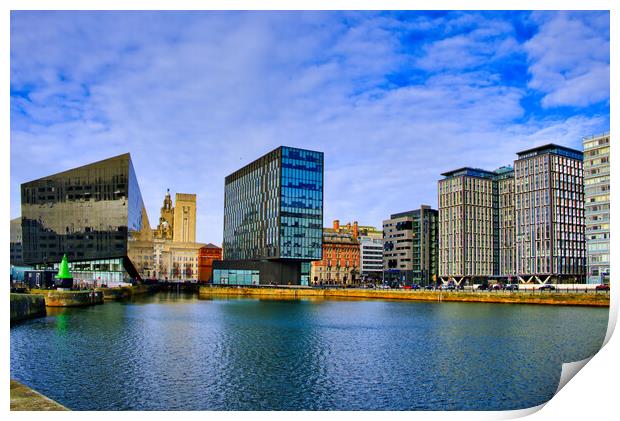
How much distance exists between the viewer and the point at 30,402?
76.7 feet

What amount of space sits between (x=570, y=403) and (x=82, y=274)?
11134cm

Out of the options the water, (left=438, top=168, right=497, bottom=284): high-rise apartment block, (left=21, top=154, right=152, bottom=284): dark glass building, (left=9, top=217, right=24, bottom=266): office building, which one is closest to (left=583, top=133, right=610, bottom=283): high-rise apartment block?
(left=438, top=168, right=497, bottom=284): high-rise apartment block

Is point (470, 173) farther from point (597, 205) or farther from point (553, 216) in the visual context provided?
point (597, 205)

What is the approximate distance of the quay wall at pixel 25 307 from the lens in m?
57.5

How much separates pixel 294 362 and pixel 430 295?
286ft

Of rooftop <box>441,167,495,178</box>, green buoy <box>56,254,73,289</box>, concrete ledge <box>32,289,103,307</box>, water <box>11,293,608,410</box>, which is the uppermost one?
rooftop <box>441,167,495,178</box>

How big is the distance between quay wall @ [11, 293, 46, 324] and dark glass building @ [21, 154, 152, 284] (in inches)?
1959

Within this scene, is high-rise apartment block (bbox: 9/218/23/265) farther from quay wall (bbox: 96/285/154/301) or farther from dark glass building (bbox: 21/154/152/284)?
quay wall (bbox: 96/285/154/301)

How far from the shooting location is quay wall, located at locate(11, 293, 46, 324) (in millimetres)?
57531

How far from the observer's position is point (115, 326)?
190 feet

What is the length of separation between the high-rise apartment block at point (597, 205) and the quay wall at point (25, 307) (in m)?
107

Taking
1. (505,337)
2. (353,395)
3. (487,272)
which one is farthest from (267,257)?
(353,395)

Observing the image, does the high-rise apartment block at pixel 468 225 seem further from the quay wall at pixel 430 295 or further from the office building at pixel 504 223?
the quay wall at pixel 430 295
